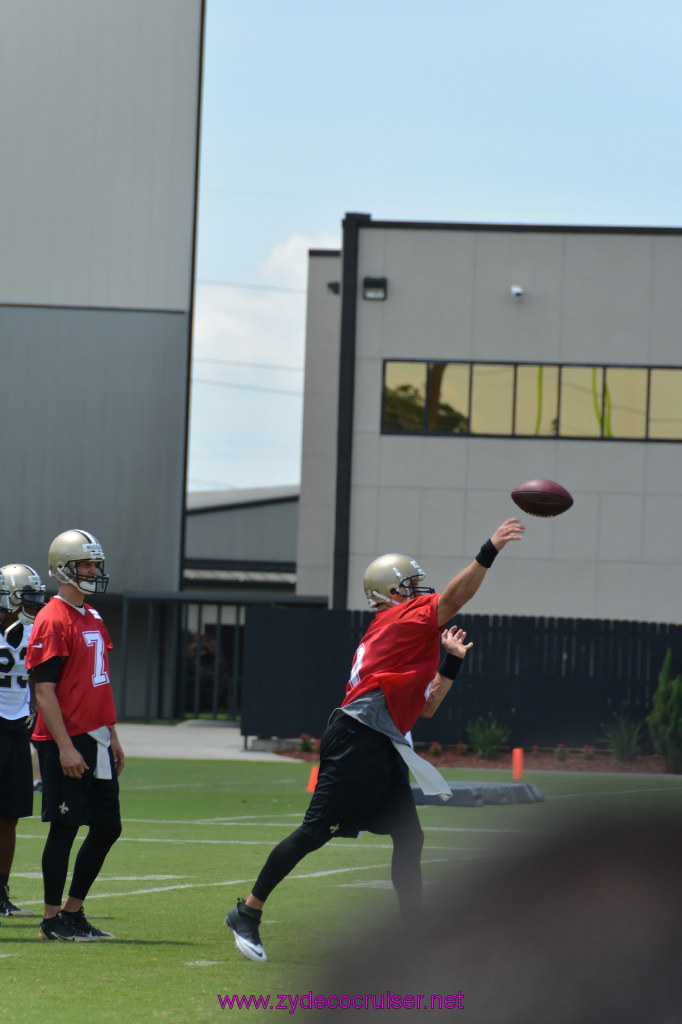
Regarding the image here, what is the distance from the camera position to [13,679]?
320 inches

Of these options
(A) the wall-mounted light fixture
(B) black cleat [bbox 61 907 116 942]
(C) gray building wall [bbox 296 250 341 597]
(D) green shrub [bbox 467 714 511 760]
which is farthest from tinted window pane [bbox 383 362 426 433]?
(B) black cleat [bbox 61 907 116 942]

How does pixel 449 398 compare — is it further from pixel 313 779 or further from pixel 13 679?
pixel 13 679

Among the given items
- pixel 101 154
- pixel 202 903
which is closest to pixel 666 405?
pixel 101 154

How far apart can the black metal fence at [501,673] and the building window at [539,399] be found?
18.3ft

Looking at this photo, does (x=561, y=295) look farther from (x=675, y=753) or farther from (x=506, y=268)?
(x=675, y=753)

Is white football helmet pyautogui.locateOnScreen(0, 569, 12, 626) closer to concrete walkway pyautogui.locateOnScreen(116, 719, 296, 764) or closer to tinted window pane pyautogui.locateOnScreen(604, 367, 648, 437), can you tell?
concrete walkway pyautogui.locateOnScreen(116, 719, 296, 764)

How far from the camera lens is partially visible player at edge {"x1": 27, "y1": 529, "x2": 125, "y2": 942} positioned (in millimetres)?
6613

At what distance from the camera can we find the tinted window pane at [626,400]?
28312 mm

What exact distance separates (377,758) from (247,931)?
0.99 m

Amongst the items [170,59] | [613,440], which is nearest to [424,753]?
[613,440]

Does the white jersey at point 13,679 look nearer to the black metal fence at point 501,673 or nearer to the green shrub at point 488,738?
the green shrub at point 488,738

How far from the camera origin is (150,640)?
33969 mm

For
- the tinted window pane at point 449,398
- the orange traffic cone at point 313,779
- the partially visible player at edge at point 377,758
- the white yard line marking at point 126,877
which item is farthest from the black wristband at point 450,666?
the tinted window pane at point 449,398

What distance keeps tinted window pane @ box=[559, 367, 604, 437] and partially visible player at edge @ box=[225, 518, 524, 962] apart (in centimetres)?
2269
